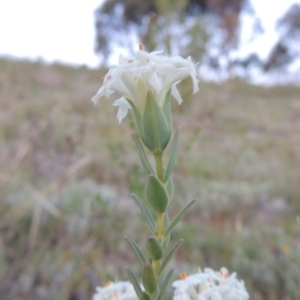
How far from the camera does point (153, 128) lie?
0.54 meters

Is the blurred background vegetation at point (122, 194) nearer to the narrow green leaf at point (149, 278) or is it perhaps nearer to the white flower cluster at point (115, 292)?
the white flower cluster at point (115, 292)

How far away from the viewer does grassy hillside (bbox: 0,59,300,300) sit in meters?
1.92

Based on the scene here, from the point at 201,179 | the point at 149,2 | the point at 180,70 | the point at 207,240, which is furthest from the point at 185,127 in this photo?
the point at 149,2

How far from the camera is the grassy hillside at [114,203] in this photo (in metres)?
1.92

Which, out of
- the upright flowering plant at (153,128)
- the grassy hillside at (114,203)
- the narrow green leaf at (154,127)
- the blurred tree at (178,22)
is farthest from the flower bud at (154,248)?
the blurred tree at (178,22)

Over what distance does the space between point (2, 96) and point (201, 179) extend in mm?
4176

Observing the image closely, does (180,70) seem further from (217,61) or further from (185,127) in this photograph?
(217,61)

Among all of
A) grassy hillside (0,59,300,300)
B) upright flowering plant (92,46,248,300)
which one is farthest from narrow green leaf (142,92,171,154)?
grassy hillside (0,59,300,300)

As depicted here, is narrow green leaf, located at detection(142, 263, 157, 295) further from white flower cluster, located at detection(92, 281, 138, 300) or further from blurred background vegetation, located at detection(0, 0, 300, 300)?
blurred background vegetation, located at detection(0, 0, 300, 300)

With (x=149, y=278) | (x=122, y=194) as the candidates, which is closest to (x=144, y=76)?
(x=149, y=278)

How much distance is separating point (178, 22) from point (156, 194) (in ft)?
24.6

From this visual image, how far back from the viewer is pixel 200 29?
23.2ft

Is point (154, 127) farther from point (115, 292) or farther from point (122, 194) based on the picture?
point (122, 194)

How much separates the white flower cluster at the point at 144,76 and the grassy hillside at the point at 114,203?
38 centimetres
